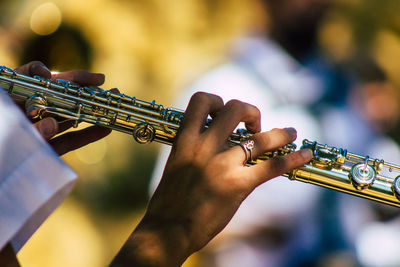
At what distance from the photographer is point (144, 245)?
0.63 metres

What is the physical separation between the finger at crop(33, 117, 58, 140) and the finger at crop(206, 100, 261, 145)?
1.27 feet

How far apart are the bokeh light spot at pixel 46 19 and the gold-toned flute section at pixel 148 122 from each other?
1.41 meters

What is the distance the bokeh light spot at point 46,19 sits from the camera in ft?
7.35

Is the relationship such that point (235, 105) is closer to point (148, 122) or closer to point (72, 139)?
point (148, 122)

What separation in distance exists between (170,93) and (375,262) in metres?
1.34

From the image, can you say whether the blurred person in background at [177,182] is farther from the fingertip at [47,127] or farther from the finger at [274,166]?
the fingertip at [47,127]

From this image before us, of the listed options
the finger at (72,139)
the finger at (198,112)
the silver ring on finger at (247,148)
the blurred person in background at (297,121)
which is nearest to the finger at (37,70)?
the finger at (72,139)

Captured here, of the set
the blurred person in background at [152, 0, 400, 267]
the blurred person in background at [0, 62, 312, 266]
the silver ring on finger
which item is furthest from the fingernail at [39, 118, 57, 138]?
the blurred person in background at [152, 0, 400, 267]

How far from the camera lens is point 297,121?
203 cm

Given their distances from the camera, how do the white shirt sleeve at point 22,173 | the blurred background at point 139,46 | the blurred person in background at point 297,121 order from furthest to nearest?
the blurred background at point 139,46
the blurred person in background at point 297,121
the white shirt sleeve at point 22,173

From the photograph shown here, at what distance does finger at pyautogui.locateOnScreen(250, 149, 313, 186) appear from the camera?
70cm

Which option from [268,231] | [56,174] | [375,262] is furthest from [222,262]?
[56,174]

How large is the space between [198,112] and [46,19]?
1.84 metres

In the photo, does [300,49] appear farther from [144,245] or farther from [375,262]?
[144,245]
